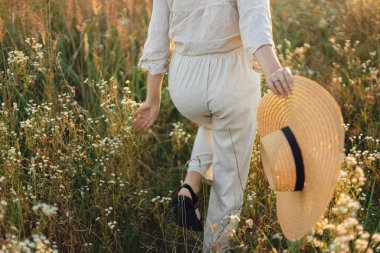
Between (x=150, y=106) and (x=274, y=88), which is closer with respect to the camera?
(x=274, y=88)

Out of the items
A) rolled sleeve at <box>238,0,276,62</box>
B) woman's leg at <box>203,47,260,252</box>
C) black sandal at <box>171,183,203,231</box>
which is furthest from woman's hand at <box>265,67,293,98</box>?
black sandal at <box>171,183,203,231</box>

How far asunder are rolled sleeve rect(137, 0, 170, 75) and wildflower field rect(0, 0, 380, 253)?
0.36 meters

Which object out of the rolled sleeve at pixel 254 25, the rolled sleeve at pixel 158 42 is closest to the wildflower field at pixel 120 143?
the rolled sleeve at pixel 158 42

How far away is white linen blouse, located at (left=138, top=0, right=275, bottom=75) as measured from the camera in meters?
3.02

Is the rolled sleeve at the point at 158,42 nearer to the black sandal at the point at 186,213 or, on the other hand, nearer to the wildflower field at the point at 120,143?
the wildflower field at the point at 120,143

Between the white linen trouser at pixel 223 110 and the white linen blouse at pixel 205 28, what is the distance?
62 mm

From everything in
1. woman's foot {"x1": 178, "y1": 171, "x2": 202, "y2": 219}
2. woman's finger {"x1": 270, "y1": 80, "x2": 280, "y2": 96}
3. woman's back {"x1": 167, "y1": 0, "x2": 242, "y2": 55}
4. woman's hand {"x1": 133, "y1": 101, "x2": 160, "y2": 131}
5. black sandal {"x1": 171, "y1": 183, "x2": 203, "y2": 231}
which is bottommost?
black sandal {"x1": 171, "y1": 183, "x2": 203, "y2": 231}

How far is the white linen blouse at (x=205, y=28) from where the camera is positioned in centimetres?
302

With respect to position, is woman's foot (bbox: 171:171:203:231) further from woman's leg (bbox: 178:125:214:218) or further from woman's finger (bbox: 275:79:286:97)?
woman's finger (bbox: 275:79:286:97)

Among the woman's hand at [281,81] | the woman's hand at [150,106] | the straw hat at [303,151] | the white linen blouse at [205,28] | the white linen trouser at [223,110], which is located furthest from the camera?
the woman's hand at [150,106]

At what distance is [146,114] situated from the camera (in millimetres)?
3787

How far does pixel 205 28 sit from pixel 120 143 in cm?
98

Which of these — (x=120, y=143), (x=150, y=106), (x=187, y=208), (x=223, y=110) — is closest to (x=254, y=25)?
(x=223, y=110)

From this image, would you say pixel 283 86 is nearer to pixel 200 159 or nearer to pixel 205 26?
pixel 205 26
